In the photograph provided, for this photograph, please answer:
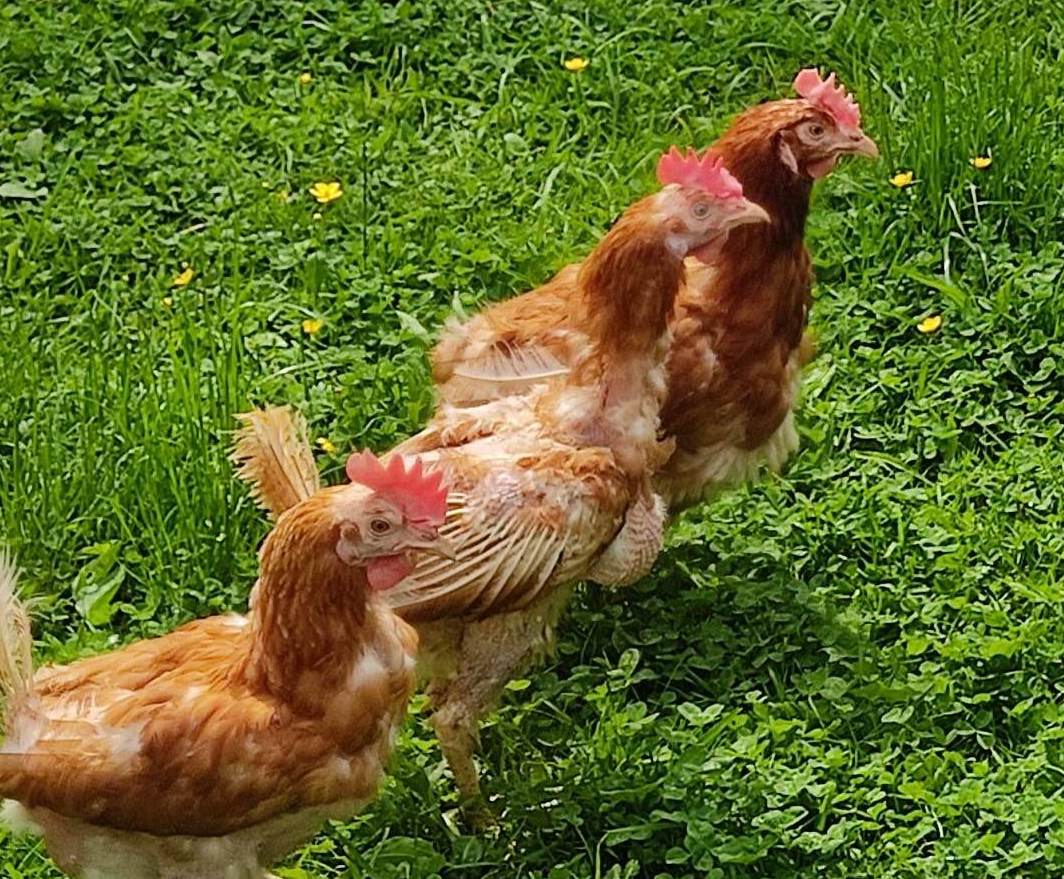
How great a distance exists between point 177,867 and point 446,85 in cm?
335

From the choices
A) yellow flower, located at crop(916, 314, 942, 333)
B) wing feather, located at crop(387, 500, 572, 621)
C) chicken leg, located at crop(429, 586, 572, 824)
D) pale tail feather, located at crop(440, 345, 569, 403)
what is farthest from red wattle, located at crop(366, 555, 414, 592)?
yellow flower, located at crop(916, 314, 942, 333)

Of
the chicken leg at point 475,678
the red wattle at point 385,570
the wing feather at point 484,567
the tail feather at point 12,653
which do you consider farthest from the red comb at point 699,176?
the tail feather at point 12,653

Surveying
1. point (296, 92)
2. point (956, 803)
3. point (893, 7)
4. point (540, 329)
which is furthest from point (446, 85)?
point (956, 803)

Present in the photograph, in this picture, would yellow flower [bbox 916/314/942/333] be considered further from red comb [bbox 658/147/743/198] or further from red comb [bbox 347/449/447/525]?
red comb [bbox 347/449/447/525]

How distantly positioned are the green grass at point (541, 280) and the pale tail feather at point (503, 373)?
60 cm

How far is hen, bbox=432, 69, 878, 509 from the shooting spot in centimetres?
441

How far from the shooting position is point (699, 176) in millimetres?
4133

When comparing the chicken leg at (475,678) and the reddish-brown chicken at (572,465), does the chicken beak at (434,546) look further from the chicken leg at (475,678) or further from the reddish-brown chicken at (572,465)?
the chicken leg at (475,678)

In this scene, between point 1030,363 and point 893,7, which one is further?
point 893,7

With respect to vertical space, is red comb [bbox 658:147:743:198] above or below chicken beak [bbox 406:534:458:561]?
above

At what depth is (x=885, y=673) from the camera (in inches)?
173

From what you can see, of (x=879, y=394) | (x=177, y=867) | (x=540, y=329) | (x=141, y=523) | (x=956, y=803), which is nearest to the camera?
(x=177, y=867)

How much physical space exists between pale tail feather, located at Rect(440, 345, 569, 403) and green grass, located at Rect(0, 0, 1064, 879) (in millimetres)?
601

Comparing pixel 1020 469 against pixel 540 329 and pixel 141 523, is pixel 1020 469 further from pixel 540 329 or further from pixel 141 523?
pixel 141 523
